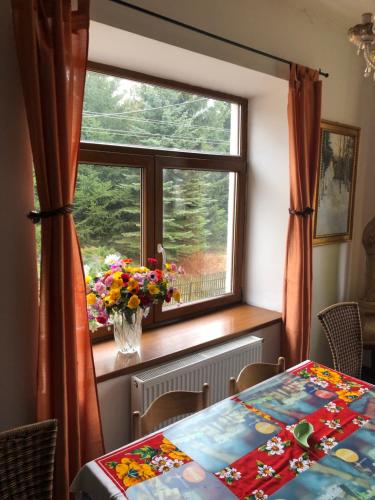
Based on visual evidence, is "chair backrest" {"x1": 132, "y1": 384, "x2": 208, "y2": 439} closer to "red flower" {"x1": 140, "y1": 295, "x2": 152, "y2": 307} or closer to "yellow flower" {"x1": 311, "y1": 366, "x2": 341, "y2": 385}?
"red flower" {"x1": 140, "y1": 295, "x2": 152, "y2": 307}

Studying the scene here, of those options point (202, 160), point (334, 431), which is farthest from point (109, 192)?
point (334, 431)

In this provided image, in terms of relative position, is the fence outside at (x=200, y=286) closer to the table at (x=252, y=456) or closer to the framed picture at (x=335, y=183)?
the framed picture at (x=335, y=183)

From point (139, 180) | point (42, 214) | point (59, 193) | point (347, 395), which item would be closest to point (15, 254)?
point (42, 214)

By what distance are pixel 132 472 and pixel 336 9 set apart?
115 inches

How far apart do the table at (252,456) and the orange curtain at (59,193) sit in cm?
39

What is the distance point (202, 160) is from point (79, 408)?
169cm

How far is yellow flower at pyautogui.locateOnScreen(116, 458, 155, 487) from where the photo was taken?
3.98ft

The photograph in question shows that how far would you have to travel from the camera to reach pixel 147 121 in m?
2.38

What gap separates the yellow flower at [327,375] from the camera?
74.4 inches

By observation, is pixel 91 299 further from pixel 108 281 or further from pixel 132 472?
pixel 132 472

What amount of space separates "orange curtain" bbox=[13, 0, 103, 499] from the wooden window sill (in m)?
0.30

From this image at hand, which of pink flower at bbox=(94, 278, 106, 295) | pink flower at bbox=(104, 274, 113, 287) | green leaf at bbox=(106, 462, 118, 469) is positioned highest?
pink flower at bbox=(104, 274, 113, 287)

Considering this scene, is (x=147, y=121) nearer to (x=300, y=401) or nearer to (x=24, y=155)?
(x=24, y=155)

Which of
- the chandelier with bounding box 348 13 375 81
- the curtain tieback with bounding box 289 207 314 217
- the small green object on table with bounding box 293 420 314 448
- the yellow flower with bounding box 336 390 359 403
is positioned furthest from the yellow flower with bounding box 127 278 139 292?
the chandelier with bounding box 348 13 375 81
